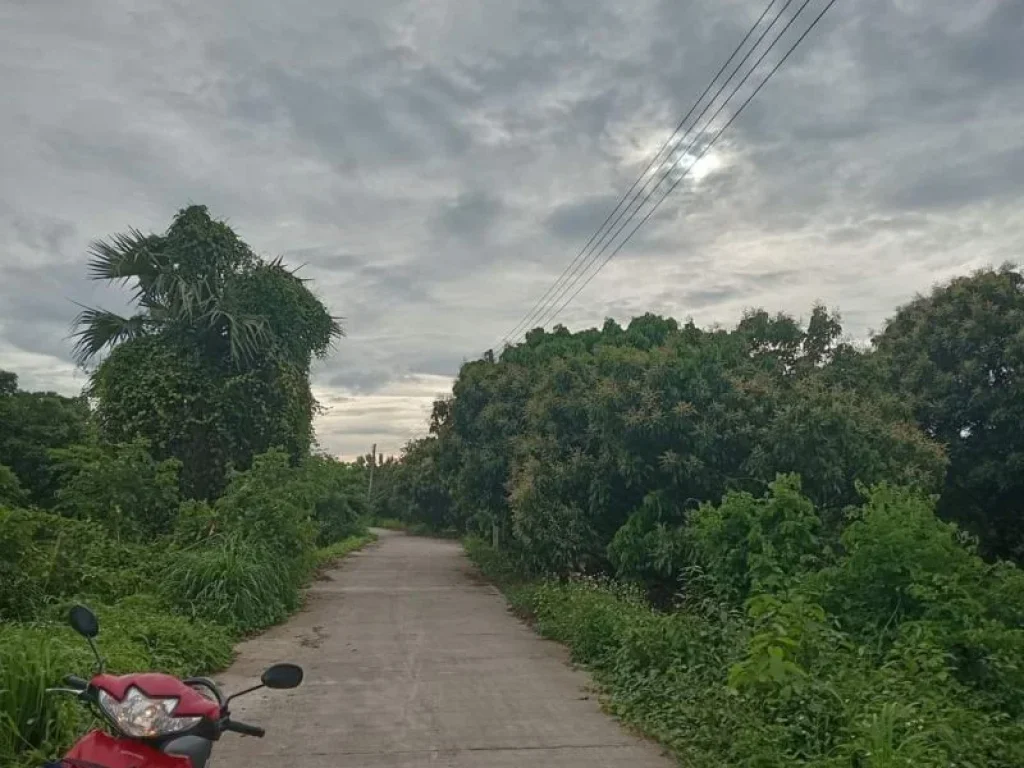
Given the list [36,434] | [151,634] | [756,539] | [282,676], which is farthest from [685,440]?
[36,434]

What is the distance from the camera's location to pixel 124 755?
3.24 metres

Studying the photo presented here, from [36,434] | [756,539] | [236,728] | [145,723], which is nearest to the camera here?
[145,723]

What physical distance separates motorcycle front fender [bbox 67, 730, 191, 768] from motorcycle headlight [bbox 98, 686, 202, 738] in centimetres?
8

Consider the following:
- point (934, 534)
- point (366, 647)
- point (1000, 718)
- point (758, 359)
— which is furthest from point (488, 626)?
point (1000, 718)

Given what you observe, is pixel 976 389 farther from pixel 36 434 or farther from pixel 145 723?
pixel 36 434

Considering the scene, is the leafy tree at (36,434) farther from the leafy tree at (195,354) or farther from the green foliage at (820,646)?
the green foliage at (820,646)

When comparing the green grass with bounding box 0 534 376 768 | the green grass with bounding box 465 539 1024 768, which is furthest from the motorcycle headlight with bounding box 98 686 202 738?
the green grass with bounding box 465 539 1024 768

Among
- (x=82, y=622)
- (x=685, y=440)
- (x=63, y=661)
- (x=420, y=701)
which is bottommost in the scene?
(x=420, y=701)

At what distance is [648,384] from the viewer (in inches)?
530

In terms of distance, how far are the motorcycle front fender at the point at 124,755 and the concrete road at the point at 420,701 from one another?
123 inches

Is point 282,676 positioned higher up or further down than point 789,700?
higher up

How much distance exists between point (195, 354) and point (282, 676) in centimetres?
1745

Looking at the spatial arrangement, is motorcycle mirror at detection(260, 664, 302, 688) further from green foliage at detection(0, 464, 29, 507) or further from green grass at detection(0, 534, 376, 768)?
green foliage at detection(0, 464, 29, 507)

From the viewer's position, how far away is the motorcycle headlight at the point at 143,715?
126 inches
